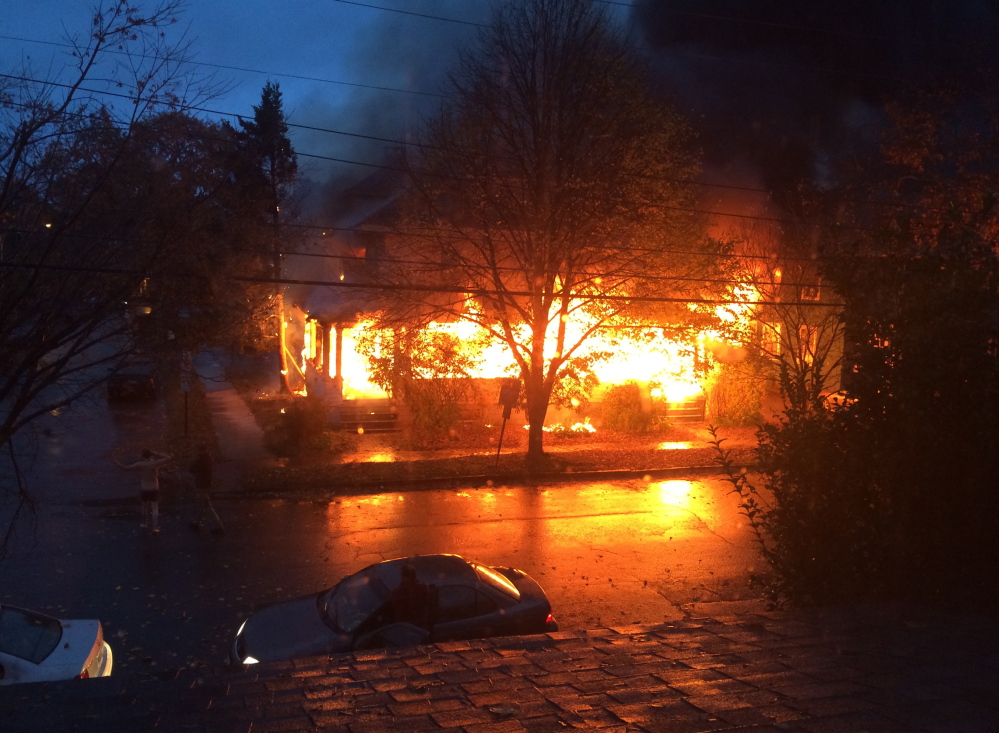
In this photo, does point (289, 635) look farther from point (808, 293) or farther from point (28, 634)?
point (808, 293)

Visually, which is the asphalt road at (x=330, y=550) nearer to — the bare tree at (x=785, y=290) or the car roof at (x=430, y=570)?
the car roof at (x=430, y=570)

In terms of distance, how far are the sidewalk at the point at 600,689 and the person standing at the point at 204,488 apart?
27.2 feet

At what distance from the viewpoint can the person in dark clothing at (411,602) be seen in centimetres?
787

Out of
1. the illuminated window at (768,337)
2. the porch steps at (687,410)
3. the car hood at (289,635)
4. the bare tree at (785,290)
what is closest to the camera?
the car hood at (289,635)

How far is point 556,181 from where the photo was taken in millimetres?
18953

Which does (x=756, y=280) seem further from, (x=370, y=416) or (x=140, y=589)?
(x=140, y=589)

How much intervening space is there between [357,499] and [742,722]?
12.6 metres

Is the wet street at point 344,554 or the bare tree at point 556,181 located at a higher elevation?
the bare tree at point 556,181

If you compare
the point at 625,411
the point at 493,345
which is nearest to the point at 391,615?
the point at 493,345

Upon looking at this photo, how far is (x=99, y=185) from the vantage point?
295 inches

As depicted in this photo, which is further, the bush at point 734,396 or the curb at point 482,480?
the bush at point 734,396

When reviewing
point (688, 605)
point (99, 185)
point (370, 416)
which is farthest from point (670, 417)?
point (99, 185)

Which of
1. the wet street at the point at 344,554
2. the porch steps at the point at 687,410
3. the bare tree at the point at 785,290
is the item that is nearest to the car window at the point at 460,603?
the wet street at the point at 344,554

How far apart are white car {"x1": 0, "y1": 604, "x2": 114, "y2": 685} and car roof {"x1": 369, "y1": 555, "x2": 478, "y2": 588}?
2.63 meters
